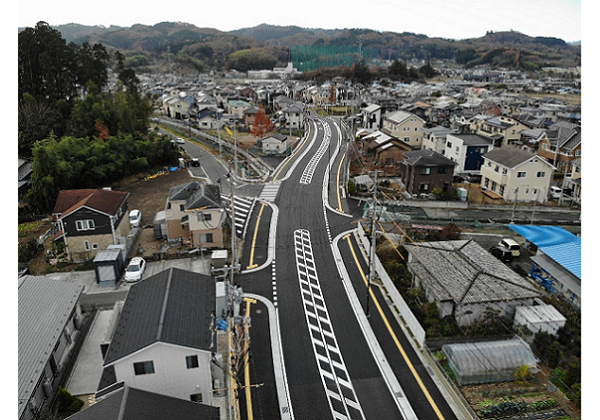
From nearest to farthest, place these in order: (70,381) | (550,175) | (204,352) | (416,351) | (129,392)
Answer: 1. (129,392)
2. (204,352)
3. (70,381)
4. (416,351)
5. (550,175)

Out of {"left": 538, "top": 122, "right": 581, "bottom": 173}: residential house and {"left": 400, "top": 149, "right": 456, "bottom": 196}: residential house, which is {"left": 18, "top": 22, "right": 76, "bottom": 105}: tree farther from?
{"left": 538, "top": 122, "right": 581, "bottom": 173}: residential house

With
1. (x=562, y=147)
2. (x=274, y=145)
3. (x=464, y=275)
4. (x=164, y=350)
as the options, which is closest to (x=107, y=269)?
(x=164, y=350)

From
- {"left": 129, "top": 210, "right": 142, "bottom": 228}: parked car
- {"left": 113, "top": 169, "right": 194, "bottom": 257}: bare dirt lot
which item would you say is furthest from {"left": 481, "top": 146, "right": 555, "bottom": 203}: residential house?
{"left": 129, "top": 210, "right": 142, "bottom": 228}: parked car

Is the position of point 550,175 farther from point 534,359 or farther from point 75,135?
point 75,135

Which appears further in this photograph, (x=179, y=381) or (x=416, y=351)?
(x=416, y=351)

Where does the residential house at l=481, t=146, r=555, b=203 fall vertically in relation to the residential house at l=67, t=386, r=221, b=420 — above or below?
above

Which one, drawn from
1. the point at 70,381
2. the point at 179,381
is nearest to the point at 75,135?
the point at 70,381
